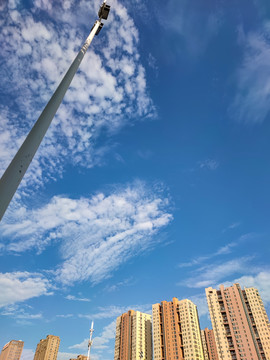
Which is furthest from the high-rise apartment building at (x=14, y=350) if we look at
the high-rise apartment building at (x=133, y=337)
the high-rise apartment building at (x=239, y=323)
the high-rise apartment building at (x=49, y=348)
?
the high-rise apartment building at (x=239, y=323)

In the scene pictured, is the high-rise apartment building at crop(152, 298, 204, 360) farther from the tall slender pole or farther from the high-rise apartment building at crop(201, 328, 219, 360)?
the tall slender pole

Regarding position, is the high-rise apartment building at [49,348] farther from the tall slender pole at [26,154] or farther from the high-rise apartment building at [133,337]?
the tall slender pole at [26,154]

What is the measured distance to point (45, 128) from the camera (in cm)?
310

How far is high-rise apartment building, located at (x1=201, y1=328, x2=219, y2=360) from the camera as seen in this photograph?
2911 inches

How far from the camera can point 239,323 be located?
5091 cm

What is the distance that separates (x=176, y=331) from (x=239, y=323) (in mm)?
14962

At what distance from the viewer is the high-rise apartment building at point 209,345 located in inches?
2911

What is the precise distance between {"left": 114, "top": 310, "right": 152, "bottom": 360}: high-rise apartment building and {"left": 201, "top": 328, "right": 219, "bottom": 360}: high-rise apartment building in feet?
66.5

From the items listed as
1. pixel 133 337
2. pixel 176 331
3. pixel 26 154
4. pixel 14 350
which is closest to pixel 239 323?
pixel 176 331

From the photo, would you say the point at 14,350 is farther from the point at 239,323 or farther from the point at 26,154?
the point at 26,154

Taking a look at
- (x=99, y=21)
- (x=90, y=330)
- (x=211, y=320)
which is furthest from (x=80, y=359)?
(x=99, y=21)

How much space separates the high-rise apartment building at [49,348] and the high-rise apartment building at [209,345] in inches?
2012

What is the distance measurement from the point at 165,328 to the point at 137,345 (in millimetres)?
10486

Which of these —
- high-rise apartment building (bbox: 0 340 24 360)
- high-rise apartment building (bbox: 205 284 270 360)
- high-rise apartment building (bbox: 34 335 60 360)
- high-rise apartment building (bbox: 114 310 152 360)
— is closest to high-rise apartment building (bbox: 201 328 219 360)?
high-rise apartment building (bbox: 114 310 152 360)
